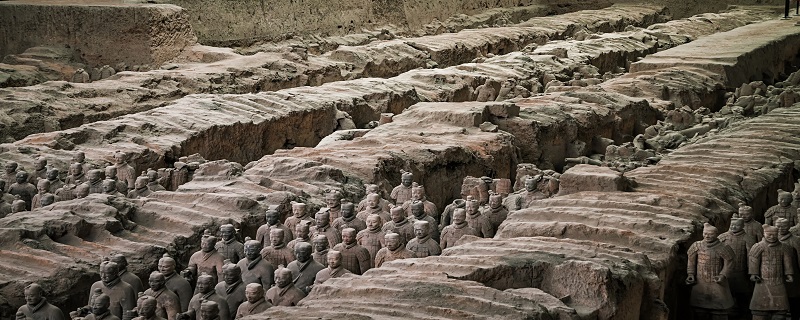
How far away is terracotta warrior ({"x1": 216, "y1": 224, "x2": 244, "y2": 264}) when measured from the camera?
23.1 ft

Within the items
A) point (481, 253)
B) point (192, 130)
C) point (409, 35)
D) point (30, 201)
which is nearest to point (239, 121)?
point (192, 130)

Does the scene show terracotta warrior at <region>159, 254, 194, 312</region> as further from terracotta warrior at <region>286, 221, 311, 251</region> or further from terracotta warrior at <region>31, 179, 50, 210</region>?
terracotta warrior at <region>31, 179, 50, 210</region>

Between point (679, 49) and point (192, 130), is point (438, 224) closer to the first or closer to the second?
point (192, 130)

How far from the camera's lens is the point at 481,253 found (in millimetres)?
6086

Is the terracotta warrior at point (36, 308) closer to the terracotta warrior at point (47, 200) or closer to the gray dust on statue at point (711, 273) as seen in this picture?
the terracotta warrior at point (47, 200)

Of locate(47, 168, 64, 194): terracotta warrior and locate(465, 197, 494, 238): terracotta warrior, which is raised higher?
locate(47, 168, 64, 194): terracotta warrior

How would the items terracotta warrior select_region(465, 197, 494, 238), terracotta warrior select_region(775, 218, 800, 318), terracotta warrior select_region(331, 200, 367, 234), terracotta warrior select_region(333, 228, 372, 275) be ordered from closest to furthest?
1. terracotta warrior select_region(775, 218, 800, 318)
2. terracotta warrior select_region(333, 228, 372, 275)
3. terracotta warrior select_region(331, 200, 367, 234)
4. terracotta warrior select_region(465, 197, 494, 238)

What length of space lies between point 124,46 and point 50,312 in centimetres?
945

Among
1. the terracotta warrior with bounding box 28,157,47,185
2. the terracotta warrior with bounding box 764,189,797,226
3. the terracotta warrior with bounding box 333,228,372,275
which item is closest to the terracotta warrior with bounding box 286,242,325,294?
the terracotta warrior with bounding box 333,228,372,275

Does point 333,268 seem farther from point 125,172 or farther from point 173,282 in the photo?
point 125,172

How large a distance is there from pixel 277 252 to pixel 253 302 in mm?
1314

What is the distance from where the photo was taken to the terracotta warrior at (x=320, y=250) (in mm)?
6859

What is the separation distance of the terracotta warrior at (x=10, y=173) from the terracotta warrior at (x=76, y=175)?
1.72 ft

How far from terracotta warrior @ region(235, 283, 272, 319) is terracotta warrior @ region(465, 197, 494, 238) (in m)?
2.34
